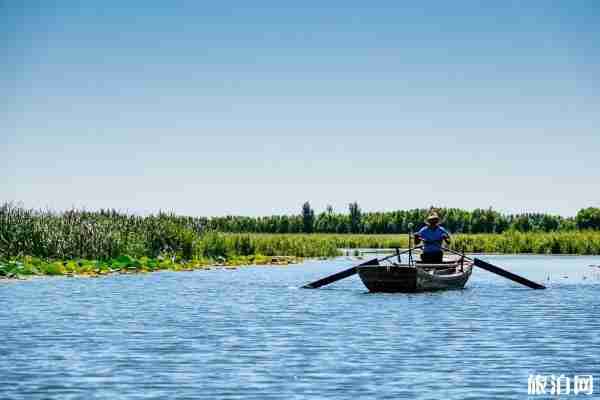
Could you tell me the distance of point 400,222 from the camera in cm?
11319

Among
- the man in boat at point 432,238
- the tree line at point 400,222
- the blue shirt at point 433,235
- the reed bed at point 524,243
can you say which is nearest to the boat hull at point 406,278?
the man in boat at point 432,238

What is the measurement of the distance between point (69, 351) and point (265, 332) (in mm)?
4879

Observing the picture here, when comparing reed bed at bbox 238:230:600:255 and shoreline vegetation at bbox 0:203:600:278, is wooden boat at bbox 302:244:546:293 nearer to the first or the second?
shoreline vegetation at bbox 0:203:600:278

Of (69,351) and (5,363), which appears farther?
(69,351)

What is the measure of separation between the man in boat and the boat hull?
0.43 metres

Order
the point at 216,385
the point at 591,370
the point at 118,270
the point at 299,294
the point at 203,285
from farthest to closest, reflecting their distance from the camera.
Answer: the point at 118,270 < the point at 203,285 < the point at 299,294 < the point at 591,370 < the point at 216,385

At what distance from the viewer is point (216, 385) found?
1548 centimetres

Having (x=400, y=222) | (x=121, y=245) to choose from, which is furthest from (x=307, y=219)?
(x=121, y=245)

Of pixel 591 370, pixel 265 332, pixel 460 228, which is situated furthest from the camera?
pixel 460 228

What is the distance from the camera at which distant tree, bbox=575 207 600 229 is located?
376 ft

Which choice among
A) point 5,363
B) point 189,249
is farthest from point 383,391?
point 189,249

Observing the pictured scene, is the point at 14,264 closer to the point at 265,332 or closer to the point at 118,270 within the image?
the point at 118,270

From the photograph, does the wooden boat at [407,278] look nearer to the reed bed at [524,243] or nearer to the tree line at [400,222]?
the reed bed at [524,243]

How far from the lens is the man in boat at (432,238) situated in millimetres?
33219
